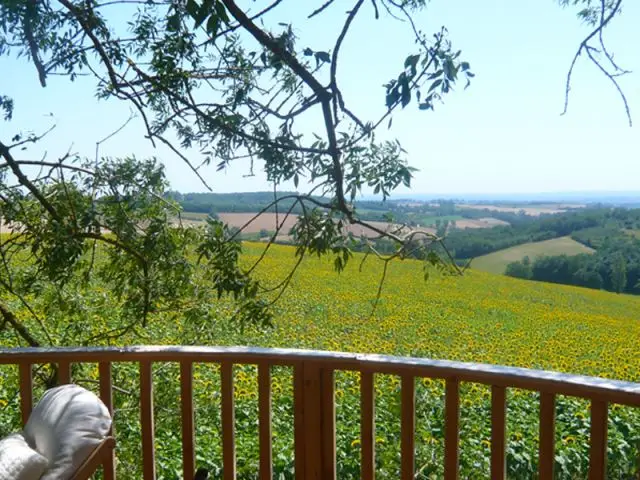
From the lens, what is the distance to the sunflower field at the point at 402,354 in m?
3.76

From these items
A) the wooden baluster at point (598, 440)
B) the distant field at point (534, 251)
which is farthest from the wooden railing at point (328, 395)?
the distant field at point (534, 251)

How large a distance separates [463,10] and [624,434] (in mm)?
3292

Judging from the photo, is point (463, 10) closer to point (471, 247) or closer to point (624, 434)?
point (471, 247)

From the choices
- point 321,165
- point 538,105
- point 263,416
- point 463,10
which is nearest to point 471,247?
point 538,105

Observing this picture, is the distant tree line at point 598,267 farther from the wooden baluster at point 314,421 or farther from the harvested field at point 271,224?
the wooden baluster at point 314,421

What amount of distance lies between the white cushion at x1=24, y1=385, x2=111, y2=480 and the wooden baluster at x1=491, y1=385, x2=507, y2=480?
1.13 meters

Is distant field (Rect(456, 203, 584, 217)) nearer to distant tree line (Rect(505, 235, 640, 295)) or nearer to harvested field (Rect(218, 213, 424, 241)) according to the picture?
distant tree line (Rect(505, 235, 640, 295))

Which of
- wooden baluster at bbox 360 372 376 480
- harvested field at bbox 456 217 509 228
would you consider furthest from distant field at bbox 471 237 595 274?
wooden baluster at bbox 360 372 376 480

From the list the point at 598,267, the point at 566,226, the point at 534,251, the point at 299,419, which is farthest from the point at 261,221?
the point at 598,267

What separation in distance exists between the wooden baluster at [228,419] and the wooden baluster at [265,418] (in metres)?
0.10

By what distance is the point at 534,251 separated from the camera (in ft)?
27.2

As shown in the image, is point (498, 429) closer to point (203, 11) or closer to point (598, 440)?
point (598, 440)

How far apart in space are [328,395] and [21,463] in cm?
91

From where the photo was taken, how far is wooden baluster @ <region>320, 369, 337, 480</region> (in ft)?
6.44
